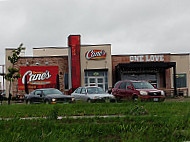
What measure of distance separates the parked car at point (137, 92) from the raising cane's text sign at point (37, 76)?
1367 cm

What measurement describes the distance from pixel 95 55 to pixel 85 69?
1999mm

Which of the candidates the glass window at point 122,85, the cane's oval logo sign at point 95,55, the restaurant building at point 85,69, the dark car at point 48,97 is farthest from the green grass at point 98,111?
the cane's oval logo sign at point 95,55

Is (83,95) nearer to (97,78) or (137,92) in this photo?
(137,92)

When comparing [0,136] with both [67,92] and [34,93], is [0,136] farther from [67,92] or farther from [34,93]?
[67,92]

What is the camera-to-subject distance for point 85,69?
32.0 meters

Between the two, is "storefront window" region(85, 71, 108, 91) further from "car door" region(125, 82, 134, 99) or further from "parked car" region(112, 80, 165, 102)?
"car door" region(125, 82, 134, 99)

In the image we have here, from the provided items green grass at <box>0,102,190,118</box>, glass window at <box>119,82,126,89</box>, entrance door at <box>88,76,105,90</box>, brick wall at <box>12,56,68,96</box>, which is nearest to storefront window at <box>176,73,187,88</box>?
entrance door at <box>88,76,105,90</box>

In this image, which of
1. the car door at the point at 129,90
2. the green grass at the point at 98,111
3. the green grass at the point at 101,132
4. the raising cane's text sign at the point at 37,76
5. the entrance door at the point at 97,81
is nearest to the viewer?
the green grass at the point at 101,132

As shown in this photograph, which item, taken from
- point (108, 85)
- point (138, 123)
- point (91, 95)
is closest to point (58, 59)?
point (108, 85)

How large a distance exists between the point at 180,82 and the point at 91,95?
18.3 m

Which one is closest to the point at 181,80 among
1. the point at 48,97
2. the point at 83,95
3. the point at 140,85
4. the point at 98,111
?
the point at 140,85

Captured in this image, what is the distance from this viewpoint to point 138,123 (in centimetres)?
669

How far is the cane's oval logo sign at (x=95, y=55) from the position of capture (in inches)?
1261

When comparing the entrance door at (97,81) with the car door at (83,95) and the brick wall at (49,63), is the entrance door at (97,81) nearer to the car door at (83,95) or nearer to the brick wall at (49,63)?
the brick wall at (49,63)
